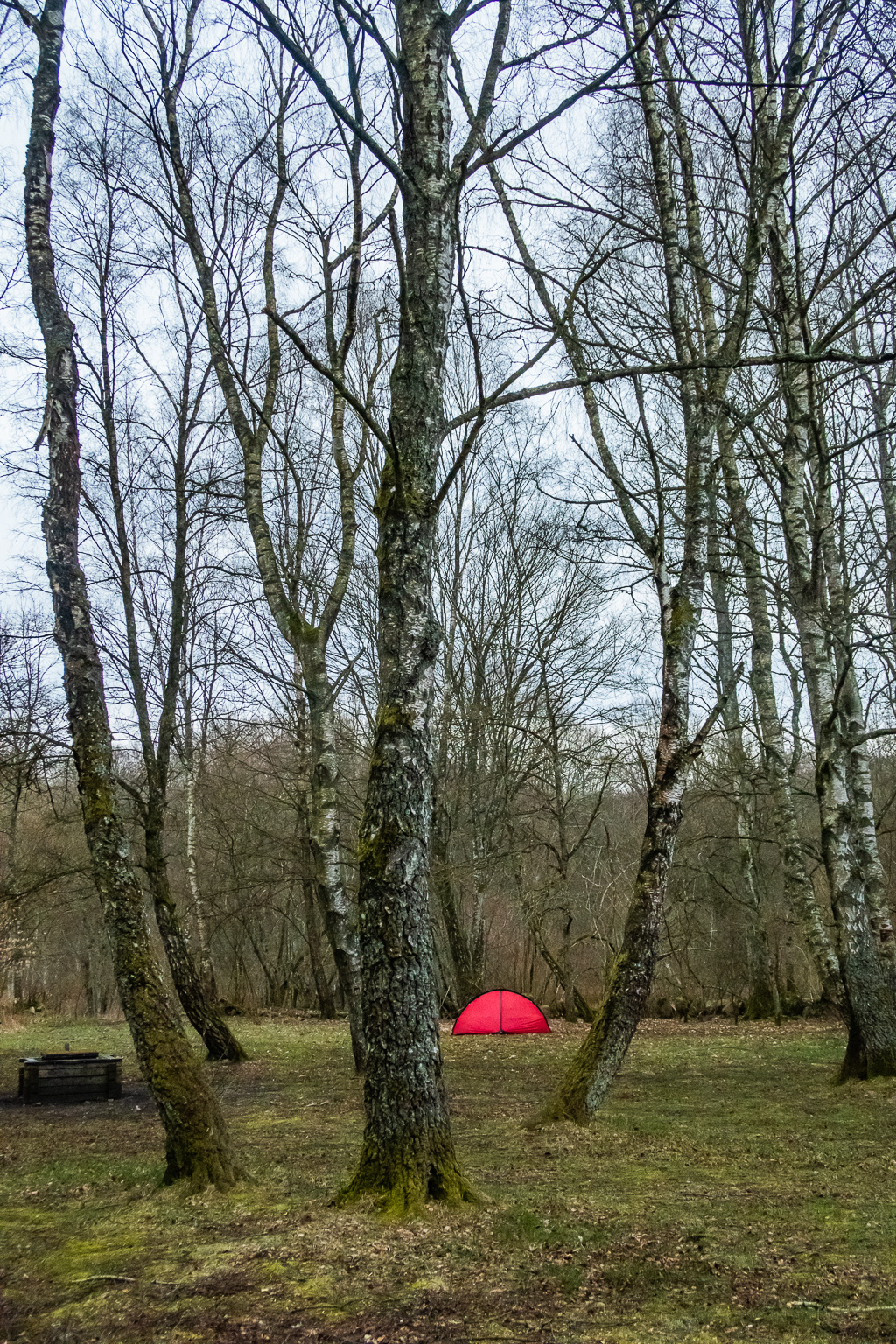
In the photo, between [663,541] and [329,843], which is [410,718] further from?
[329,843]

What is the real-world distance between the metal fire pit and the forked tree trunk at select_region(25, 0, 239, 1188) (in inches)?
172

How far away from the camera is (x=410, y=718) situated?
14.6 feet

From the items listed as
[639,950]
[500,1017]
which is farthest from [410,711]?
[500,1017]

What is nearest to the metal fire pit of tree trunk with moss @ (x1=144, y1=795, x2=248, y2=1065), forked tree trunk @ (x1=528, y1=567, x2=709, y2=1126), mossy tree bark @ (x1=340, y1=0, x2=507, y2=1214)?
tree trunk with moss @ (x1=144, y1=795, x2=248, y2=1065)

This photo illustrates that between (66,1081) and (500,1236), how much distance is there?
6350mm

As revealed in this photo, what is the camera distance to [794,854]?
481 inches

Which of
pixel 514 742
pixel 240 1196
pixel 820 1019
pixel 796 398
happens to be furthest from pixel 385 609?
pixel 514 742

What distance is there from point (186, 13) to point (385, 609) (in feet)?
25.3

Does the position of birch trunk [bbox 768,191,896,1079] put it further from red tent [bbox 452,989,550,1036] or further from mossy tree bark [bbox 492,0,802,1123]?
red tent [bbox 452,989,550,1036]

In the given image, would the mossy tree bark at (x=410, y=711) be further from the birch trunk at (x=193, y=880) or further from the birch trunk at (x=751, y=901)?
the birch trunk at (x=193, y=880)

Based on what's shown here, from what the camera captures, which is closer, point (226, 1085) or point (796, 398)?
point (796, 398)

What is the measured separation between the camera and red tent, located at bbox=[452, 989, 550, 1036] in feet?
44.5

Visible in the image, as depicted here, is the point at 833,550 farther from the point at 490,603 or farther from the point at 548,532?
the point at 490,603

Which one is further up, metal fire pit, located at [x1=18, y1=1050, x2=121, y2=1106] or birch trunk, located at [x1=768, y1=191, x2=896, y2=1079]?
birch trunk, located at [x1=768, y1=191, x2=896, y2=1079]
